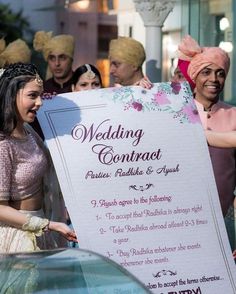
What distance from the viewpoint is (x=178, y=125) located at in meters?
5.81

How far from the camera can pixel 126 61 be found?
8375mm

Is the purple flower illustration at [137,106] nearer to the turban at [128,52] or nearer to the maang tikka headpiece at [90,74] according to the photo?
the maang tikka headpiece at [90,74]

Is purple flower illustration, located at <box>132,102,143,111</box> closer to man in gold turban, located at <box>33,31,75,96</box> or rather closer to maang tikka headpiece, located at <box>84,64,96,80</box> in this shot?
maang tikka headpiece, located at <box>84,64,96,80</box>

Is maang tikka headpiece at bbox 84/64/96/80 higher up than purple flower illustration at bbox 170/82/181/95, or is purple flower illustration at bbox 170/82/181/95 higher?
purple flower illustration at bbox 170/82/181/95

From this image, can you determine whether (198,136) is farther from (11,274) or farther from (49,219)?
(11,274)

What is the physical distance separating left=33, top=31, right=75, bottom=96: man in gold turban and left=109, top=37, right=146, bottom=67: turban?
1.35 ft

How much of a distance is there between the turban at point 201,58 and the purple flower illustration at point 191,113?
0.89 meters

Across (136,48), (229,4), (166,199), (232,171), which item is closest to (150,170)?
(166,199)

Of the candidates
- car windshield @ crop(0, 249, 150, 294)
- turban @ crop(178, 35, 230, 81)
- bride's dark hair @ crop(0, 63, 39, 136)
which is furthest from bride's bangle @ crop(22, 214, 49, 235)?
turban @ crop(178, 35, 230, 81)

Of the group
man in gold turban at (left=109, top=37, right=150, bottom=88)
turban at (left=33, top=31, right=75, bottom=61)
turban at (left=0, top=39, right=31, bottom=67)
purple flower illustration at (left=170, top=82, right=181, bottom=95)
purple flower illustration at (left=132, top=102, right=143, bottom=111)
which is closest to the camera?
purple flower illustration at (left=132, top=102, right=143, bottom=111)

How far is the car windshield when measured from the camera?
4.27 m

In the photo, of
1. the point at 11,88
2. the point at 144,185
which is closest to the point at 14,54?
the point at 11,88

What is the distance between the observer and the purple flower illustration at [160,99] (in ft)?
19.3

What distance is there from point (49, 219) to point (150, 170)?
0.61 metres
